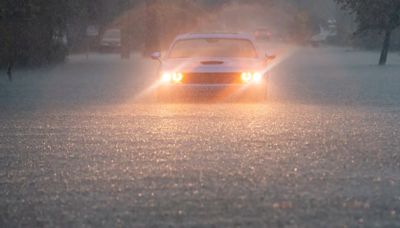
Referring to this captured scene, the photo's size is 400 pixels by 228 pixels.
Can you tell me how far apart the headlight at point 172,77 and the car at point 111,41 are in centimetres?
4630

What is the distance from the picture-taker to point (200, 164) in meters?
9.88

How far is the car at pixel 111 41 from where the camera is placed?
212 ft

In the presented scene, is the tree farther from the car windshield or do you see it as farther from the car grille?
the car grille

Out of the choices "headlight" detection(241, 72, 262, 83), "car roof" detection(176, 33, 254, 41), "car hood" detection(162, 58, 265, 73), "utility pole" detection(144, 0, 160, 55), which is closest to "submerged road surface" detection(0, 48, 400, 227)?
"headlight" detection(241, 72, 262, 83)

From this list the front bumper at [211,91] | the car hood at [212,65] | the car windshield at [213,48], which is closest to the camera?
the front bumper at [211,91]

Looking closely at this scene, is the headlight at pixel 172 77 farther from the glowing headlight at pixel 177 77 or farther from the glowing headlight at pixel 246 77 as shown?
the glowing headlight at pixel 246 77

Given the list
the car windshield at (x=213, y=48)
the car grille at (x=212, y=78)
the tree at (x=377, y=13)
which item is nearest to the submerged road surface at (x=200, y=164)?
the car grille at (x=212, y=78)

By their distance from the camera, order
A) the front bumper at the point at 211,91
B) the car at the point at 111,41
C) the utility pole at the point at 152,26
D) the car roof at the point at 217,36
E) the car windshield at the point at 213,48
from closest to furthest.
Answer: the front bumper at the point at 211,91
the car windshield at the point at 213,48
the car roof at the point at 217,36
the utility pole at the point at 152,26
the car at the point at 111,41

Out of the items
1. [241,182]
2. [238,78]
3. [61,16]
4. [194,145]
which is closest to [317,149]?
[194,145]

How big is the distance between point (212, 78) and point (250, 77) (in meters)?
0.78

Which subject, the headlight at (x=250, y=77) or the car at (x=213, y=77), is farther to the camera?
the headlight at (x=250, y=77)

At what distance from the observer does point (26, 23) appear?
3158 cm

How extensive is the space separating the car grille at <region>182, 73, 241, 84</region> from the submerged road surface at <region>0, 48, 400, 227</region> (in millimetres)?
499

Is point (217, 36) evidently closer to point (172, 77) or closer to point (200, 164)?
point (172, 77)
